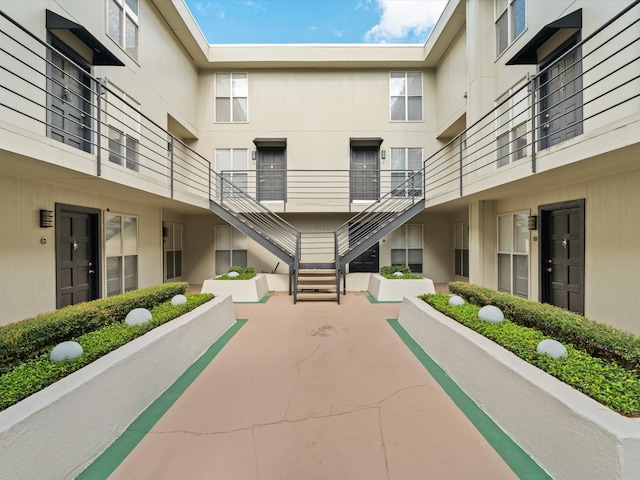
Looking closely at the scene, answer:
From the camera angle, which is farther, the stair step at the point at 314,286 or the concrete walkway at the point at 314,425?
the stair step at the point at 314,286

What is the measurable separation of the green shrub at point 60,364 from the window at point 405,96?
33.6ft

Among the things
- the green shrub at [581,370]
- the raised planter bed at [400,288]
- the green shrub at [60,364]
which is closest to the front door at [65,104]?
the green shrub at [60,364]

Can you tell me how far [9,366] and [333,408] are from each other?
2.86 meters

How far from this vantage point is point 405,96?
34.8 feet

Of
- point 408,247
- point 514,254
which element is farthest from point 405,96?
point 514,254

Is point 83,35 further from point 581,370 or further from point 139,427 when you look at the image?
point 581,370

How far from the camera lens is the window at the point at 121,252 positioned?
21.9 feet

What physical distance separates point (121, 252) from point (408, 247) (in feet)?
29.5

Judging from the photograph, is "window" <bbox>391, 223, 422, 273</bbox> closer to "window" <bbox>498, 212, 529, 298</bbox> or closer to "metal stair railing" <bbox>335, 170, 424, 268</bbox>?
"metal stair railing" <bbox>335, 170, 424, 268</bbox>

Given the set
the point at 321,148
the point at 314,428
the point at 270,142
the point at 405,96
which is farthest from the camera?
the point at 405,96

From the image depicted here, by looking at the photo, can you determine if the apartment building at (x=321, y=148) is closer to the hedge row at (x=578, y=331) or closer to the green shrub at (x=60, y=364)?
the hedge row at (x=578, y=331)

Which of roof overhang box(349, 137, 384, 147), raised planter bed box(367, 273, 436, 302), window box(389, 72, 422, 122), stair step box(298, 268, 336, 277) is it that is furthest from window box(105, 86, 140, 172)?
window box(389, 72, 422, 122)

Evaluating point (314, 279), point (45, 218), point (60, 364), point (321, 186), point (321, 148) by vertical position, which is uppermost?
point (321, 148)

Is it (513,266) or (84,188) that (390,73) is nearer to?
(513,266)
